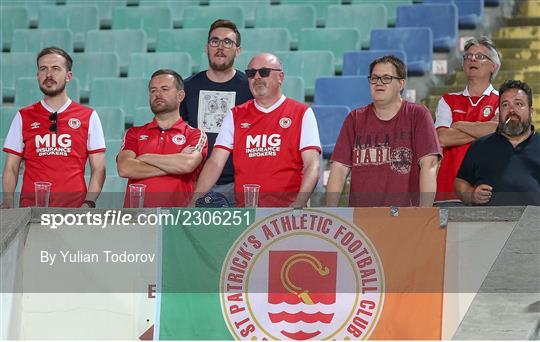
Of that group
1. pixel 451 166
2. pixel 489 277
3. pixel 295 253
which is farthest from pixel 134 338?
pixel 451 166

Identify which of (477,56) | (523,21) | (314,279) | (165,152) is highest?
(523,21)

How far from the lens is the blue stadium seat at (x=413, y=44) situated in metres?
10.2

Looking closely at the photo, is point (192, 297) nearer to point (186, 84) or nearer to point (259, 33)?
point (186, 84)

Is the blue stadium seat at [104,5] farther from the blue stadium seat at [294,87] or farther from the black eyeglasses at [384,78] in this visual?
the black eyeglasses at [384,78]

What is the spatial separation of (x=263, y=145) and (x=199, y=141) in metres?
0.44

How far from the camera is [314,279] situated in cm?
608

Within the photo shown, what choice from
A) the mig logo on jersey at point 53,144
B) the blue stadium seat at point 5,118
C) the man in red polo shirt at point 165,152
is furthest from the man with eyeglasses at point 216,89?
the blue stadium seat at point 5,118

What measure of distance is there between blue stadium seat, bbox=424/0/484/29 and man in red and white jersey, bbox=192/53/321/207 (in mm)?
4203

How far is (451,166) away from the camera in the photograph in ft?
24.3

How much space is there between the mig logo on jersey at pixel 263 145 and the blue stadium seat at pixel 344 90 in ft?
9.63

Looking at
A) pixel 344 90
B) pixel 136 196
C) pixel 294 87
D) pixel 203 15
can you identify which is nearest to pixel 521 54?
pixel 344 90

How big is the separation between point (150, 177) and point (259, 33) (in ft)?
13.4

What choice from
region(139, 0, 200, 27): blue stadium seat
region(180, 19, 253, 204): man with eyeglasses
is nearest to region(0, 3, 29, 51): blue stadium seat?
region(139, 0, 200, 27): blue stadium seat

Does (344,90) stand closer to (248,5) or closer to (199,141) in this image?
(248,5)
